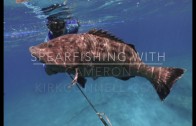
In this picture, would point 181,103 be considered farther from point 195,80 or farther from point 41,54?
point 41,54

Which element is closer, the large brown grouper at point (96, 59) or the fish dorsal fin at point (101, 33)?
the large brown grouper at point (96, 59)

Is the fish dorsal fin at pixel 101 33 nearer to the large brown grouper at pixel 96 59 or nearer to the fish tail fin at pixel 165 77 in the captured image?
the large brown grouper at pixel 96 59

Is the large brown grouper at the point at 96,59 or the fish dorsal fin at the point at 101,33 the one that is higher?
the fish dorsal fin at the point at 101,33

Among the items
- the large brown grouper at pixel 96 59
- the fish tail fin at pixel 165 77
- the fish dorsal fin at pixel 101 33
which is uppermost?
the fish dorsal fin at pixel 101 33

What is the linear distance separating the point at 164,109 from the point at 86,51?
15.8 meters

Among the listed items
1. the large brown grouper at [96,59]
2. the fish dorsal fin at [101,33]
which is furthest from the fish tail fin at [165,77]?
the fish dorsal fin at [101,33]

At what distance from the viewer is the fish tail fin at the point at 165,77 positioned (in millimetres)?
4691

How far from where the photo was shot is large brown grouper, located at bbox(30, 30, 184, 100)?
400 cm

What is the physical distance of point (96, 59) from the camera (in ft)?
14.3

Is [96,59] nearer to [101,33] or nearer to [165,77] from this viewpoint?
[101,33]

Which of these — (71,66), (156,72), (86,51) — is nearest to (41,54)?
(71,66)

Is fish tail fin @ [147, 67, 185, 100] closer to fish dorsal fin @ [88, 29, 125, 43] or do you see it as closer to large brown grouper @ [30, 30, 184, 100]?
large brown grouper @ [30, 30, 184, 100]

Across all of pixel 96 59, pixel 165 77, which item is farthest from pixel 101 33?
pixel 165 77

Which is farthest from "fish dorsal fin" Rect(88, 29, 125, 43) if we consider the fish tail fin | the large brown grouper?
the fish tail fin
